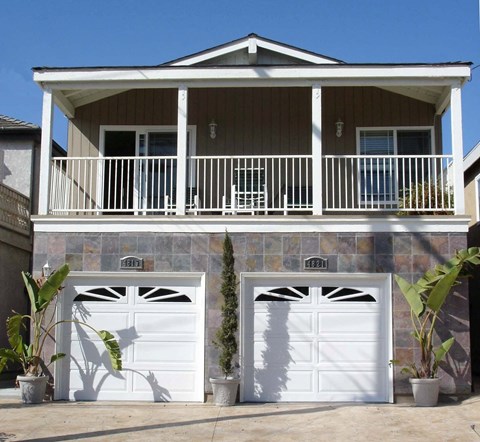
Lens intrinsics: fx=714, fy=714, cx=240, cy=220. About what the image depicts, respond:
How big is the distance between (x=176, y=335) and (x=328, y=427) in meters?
3.18

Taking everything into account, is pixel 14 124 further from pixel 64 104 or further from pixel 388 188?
pixel 388 188

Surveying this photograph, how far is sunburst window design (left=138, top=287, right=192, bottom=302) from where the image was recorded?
11.5 metres

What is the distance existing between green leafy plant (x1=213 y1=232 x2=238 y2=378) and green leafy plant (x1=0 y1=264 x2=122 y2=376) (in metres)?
1.62

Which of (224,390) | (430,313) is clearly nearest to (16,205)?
(224,390)

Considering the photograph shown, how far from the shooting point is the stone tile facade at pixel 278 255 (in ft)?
36.3

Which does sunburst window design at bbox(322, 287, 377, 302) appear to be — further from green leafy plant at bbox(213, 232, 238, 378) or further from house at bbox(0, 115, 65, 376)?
house at bbox(0, 115, 65, 376)

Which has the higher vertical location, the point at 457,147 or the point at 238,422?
the point at 457,147

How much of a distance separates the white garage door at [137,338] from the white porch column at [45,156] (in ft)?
4.50

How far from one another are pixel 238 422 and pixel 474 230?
7.99 metres

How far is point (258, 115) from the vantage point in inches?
542

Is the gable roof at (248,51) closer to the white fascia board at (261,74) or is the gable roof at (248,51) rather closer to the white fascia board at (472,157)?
the white fascia board at (261,74)

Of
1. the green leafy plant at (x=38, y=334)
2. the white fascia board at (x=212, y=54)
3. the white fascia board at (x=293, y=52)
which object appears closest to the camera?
the green leafy plant at (x=38, y=334)

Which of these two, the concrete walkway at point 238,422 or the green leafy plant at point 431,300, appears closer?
the concrete walkway at point 238,422

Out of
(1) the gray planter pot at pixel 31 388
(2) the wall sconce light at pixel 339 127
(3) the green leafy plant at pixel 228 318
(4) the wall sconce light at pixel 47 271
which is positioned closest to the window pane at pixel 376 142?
(2) the wall sconce light at pixel 339 127
